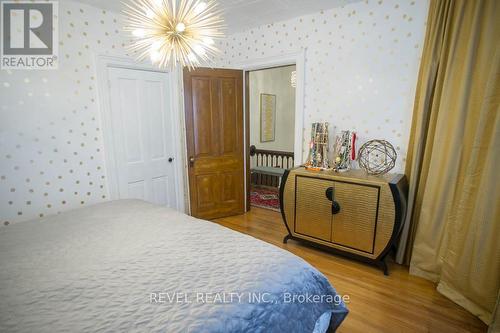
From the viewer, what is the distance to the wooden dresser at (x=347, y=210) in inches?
85.0

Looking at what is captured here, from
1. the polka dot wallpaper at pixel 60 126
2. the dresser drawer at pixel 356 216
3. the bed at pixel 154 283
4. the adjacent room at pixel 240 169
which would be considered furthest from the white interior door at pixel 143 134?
the dresser drawer at pixel 356 216

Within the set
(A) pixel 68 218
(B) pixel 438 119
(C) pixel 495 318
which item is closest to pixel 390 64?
(B) pixel 438 119

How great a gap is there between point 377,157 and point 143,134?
2.62 m

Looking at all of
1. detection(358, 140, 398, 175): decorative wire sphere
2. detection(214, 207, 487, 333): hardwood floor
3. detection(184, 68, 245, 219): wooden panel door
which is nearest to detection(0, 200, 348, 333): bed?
detection(214, 207, 487, 333): hardwood floor

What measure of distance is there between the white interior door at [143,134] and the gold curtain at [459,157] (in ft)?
8.96

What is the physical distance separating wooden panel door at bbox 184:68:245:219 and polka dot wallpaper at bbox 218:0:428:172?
861mm

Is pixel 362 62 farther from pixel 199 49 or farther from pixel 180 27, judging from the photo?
pixel 180 27

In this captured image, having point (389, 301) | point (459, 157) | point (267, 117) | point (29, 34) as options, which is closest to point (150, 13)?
point (29, 34)

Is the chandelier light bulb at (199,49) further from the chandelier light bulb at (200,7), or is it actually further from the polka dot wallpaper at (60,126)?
the polka dot wallpaper at (60,126)

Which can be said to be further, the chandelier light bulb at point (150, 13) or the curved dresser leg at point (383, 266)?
the curved dresser leg at point (383, 266)

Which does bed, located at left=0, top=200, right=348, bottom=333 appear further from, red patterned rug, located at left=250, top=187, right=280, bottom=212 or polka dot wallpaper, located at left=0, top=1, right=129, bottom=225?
red patterned rug, located at left=250, top=187, right=280, bottom=212

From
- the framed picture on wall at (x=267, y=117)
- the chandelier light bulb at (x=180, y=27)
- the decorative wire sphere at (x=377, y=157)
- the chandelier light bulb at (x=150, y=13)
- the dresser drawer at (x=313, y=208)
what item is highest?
the chandelier light bulb at (x=150, y=13)

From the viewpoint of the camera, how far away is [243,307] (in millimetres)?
959

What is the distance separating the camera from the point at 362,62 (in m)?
2.59
